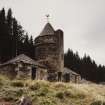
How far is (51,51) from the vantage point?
39500 mm

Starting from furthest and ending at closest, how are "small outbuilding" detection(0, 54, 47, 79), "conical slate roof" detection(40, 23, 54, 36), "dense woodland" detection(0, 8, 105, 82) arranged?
"dense woodland" detection(0, 8, 105, 82)
"conical slate roof" detection(40, 23, 54, 36)
"small outbuilding" detection(0, 54, 47, 79)

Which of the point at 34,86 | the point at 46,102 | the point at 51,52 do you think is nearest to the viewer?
the point at 46,102

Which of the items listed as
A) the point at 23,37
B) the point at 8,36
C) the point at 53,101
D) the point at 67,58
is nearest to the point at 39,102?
the point at 53,101

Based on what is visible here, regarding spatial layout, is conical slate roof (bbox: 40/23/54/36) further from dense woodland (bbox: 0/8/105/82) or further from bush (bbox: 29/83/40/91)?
Result: bush (bbox: 29/83/40/91)

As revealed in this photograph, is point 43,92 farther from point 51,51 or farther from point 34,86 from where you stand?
point 51,51

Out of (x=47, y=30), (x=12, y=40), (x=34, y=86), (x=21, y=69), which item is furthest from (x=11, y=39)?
(x=34, y=86)

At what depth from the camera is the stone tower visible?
38906 mm

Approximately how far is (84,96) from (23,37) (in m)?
50.9

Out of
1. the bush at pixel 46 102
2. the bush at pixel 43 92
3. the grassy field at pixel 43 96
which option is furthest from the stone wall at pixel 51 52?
the bush at pixel 46 102

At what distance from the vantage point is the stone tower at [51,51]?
1532 inches

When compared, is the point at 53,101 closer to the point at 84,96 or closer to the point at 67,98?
the point at 67,98

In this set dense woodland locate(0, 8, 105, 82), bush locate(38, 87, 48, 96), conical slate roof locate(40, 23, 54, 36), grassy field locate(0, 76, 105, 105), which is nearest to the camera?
grassy field locate(0, 76, 105, 105)

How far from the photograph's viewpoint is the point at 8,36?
58.7m

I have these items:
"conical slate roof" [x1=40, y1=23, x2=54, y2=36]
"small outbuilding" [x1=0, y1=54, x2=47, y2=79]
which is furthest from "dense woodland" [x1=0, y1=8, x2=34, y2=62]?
"small outbuilding" [x1=0, y1=54, x2=47, y2=79]
